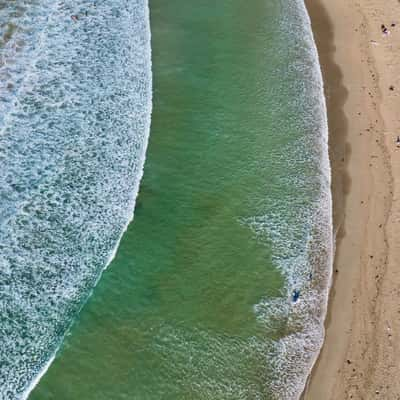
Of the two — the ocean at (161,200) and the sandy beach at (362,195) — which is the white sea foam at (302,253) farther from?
the sandy beach at (362,195)

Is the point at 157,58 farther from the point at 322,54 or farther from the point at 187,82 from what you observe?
the point at 322,54

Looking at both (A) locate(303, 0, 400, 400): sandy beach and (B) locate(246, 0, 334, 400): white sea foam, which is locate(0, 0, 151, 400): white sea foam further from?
(A) locate(303, 0, 400, 400): sandy beach

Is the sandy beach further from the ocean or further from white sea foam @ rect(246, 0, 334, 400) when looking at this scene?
the ocean

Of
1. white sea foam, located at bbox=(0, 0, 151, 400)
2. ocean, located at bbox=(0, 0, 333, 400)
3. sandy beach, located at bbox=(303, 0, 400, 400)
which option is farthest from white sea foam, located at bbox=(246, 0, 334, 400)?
white sea foam, located at bbox=(0, 0, 151, 400)

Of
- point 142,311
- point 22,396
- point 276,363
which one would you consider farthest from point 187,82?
point 22,396

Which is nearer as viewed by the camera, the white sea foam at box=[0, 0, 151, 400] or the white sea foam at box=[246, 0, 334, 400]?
the white sea foam at box=[246, 0, 334, 400]

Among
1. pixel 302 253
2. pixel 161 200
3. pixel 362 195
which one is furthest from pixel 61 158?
pixel 362 195
